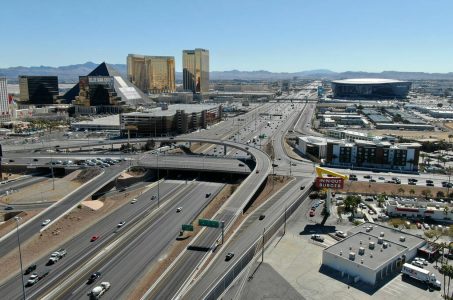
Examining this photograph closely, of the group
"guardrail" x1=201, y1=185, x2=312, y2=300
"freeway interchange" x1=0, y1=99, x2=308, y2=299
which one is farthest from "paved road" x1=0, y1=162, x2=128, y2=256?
"guardrail" x1=201, y1=185, x2=312, y2=300

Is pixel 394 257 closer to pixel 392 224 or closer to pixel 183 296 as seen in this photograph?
pixel 392 224

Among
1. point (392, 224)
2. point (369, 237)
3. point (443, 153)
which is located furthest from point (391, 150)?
point (369, 237)

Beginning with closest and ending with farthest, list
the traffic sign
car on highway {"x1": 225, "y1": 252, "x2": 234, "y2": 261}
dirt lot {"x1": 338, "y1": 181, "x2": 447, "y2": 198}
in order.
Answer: car on highway {"x1": 225, "y1": 252, "x2": 234, "y2": 261} < the traffic sign < dirt lot {"x1": 338, "y1": 181, "x2": 447, "y2": 198}

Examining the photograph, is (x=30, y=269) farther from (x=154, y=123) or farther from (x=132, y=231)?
(x=154, y=123)

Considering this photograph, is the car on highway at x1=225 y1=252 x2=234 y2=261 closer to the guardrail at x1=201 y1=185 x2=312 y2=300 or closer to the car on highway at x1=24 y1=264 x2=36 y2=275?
the guardrail at x1=201 y1=185 x2=312 y2=300

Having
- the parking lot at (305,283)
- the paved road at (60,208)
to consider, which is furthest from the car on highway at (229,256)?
the paved road at (60,208)

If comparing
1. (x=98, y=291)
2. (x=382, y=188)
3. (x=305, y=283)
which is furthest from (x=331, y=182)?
(x=98, y=291)

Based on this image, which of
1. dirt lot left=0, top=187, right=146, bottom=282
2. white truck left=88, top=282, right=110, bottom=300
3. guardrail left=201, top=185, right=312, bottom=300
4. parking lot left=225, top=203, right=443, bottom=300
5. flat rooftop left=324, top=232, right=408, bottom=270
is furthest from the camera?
dirt lot left=0, top=187, right=146, bottom=282
